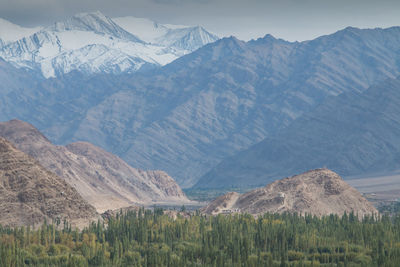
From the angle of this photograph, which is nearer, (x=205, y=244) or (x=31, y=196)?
(x=205, y=244)

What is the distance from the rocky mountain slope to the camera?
181 metres

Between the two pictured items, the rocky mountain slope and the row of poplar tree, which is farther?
the rocky mountain slope

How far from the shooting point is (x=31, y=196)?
185625 mm

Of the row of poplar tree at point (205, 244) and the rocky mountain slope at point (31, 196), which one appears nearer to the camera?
the row of poplar tree at point (205, 244)

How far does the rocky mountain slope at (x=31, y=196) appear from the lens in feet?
594

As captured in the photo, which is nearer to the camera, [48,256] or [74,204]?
[48,256]

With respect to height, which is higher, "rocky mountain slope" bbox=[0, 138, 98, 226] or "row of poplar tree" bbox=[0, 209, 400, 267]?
"rocky mountain slope" bbox=[0, 138, 98, 226]

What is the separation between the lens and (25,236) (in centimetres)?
15525

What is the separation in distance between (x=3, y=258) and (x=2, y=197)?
55.0 meters

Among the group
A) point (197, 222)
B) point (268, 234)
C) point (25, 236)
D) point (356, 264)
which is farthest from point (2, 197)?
point (356, 264)

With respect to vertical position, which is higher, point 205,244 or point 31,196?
point 31,196

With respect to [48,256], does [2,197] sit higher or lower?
higher

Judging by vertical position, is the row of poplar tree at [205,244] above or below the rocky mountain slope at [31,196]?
below

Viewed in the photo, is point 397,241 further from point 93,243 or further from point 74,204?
point 74,204
